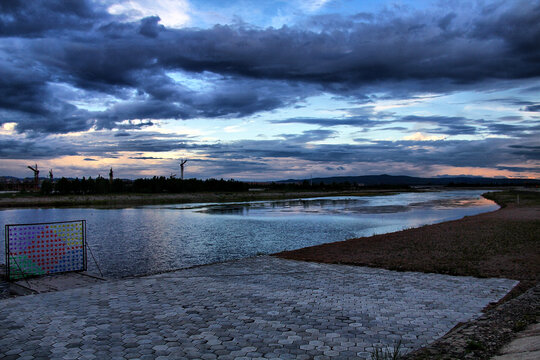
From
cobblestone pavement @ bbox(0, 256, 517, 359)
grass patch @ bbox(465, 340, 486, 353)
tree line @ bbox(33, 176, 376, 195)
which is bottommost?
cobblestone pavement @ bbox(0, 256, 517, 359)

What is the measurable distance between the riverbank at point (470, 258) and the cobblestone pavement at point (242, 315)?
639 millimetres

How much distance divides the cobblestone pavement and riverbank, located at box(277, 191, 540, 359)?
2.10ft

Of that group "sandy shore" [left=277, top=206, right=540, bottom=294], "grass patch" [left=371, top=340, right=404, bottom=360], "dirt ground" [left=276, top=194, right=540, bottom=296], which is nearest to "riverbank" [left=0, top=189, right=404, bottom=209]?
"dirt ground" [left=276, top=194, right=540, bottom=296]

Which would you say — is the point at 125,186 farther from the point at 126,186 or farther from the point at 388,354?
the point at 388,354

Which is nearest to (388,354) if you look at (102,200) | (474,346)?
(474,346)

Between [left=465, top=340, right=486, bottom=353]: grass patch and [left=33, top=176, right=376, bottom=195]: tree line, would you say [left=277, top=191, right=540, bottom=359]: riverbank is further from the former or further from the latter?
[left=33, top=176, right=376, bottom=195]: tree line

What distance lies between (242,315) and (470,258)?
36.4 ft

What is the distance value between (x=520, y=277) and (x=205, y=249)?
603 inches

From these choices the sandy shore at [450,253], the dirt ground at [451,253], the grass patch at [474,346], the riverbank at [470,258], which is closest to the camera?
the grass patch at [474,346]

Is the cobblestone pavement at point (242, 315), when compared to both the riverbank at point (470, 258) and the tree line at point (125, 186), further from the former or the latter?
the tree line at point (125, 186)

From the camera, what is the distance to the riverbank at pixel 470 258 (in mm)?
6875

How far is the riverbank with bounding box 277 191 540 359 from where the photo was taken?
6.88 m

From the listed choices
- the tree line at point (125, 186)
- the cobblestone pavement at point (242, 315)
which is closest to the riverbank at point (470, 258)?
the cobblestone pavement at point (242, 315)

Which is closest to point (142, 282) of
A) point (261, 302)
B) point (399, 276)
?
point (261, 302)
